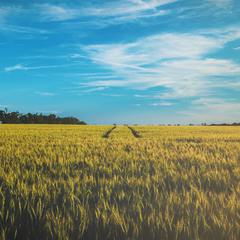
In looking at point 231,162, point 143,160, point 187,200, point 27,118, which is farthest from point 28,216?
point 27,118

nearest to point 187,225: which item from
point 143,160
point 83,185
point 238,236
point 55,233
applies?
point 238,236

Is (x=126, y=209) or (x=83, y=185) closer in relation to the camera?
(x=126, y=209)

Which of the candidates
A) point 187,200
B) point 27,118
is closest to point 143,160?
point 187,200

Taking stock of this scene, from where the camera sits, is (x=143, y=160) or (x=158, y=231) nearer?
(x=158, y=231)

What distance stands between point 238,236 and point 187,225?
46cm

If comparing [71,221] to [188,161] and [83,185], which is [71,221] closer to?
[83,185]

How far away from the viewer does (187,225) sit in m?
3.84

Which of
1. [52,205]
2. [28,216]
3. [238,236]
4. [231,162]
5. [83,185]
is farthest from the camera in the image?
[231,162]

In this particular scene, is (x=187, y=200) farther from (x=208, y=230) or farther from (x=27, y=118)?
(x=27, y=118)

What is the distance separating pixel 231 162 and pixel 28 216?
5.45 m

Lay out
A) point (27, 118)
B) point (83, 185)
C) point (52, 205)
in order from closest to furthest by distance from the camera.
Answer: point (52, 205)
point (83, 185)
point (27, 118)

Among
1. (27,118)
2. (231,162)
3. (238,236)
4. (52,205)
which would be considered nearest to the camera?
Answer: (238,236)

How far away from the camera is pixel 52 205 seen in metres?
4.57

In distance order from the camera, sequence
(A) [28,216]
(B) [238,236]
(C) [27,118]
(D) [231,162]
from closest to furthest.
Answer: (B) [238,236], (A) [28,216], (D) [231,162], (C) [27,118]
